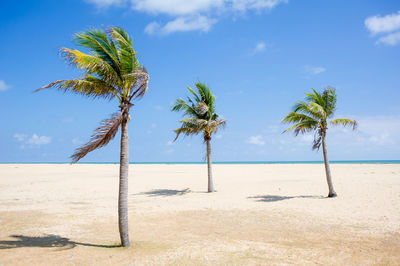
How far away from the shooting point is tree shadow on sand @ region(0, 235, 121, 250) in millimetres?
7395

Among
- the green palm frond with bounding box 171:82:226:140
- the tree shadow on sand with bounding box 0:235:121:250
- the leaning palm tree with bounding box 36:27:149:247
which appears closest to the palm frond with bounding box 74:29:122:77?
the leaning palm tree with bounding box 36:27:149:247

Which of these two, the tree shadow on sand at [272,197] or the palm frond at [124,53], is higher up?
the palm frond at [124,53]

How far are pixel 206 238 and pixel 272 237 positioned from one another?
6.94 ft

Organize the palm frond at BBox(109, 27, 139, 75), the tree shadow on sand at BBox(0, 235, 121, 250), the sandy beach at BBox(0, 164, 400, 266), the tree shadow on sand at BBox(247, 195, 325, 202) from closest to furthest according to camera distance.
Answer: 1. the sandy beach at BBox(0, 164, 400, 266)
2. the palm frond at BBox(109, 27, 139, 75)
3. the tree shadow on sand at BBox(0, 235, 121, 250)
4. the tree shadow on sand at BBox(247, 195, 325, 202)

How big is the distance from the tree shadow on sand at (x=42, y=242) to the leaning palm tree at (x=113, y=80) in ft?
5.31

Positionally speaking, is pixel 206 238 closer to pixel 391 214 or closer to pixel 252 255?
pixel 252 255

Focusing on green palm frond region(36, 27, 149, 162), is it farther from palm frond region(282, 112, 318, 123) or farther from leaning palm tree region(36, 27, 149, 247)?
palm frond region(282, 112, 318, 123)

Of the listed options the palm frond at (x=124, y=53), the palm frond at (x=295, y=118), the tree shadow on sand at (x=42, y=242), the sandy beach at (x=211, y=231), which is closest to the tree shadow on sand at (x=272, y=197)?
the sandy beach at (x=211, y=231)

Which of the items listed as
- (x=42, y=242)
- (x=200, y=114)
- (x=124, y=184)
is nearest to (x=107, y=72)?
(x=124, y=184)

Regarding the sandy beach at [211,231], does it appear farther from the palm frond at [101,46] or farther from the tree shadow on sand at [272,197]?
the palm frond at [101,46]

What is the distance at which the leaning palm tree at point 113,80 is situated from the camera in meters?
6.91

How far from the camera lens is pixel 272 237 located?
820 cm

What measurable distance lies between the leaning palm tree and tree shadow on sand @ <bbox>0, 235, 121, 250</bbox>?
5.31ft

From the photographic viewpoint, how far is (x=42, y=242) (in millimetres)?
7859
